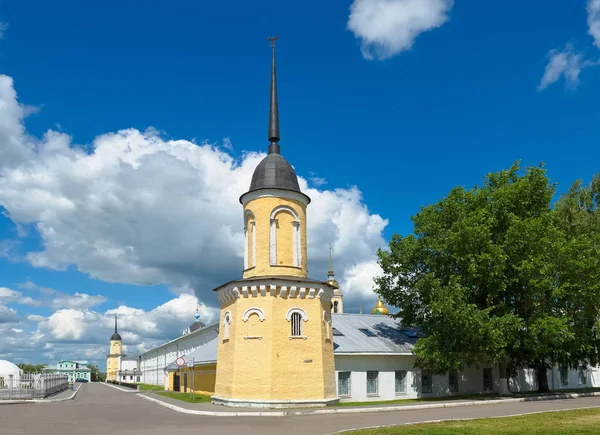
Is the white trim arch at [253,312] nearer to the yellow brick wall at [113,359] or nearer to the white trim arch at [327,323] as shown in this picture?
the white trim arch at [327,323]

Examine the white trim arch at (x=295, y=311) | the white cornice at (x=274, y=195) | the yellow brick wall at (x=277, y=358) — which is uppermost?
the white cornice at (x=274, y=195)

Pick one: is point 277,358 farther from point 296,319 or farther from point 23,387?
point 23,387

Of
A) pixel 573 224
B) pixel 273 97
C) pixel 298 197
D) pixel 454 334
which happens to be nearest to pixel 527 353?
pixel 454 334

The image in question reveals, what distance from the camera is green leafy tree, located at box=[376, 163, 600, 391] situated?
25.5 m

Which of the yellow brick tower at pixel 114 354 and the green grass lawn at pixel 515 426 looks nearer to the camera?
the green grass lawn at pixel 515 426

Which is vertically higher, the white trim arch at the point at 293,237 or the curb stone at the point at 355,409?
the white trim arch at the point at 293,237

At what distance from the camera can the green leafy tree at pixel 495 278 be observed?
25.5 m

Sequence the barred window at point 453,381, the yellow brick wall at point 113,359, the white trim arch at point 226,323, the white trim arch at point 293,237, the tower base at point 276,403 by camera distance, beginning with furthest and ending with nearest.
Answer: the yellow brick wall at point 113,359 < the barred window at point 453,381 < the white trim arch at point 226,323 < the white trim arch at point 293,237 < the tower base at point 276,403

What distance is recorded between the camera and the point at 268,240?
2489 centimetres

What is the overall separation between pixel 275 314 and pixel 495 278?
36.4 feet

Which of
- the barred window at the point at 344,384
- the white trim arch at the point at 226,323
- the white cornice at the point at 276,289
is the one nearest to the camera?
the white cornice at the point at 276,289

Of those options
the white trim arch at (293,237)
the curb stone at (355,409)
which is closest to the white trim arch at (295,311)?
the white trim arch at (293,237)

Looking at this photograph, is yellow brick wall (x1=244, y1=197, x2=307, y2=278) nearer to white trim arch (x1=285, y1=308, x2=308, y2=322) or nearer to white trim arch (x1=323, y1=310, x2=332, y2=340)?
white trim arch (x1=285, y1=308, x2=308, y2=322)

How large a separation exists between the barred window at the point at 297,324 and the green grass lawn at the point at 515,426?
814cm
